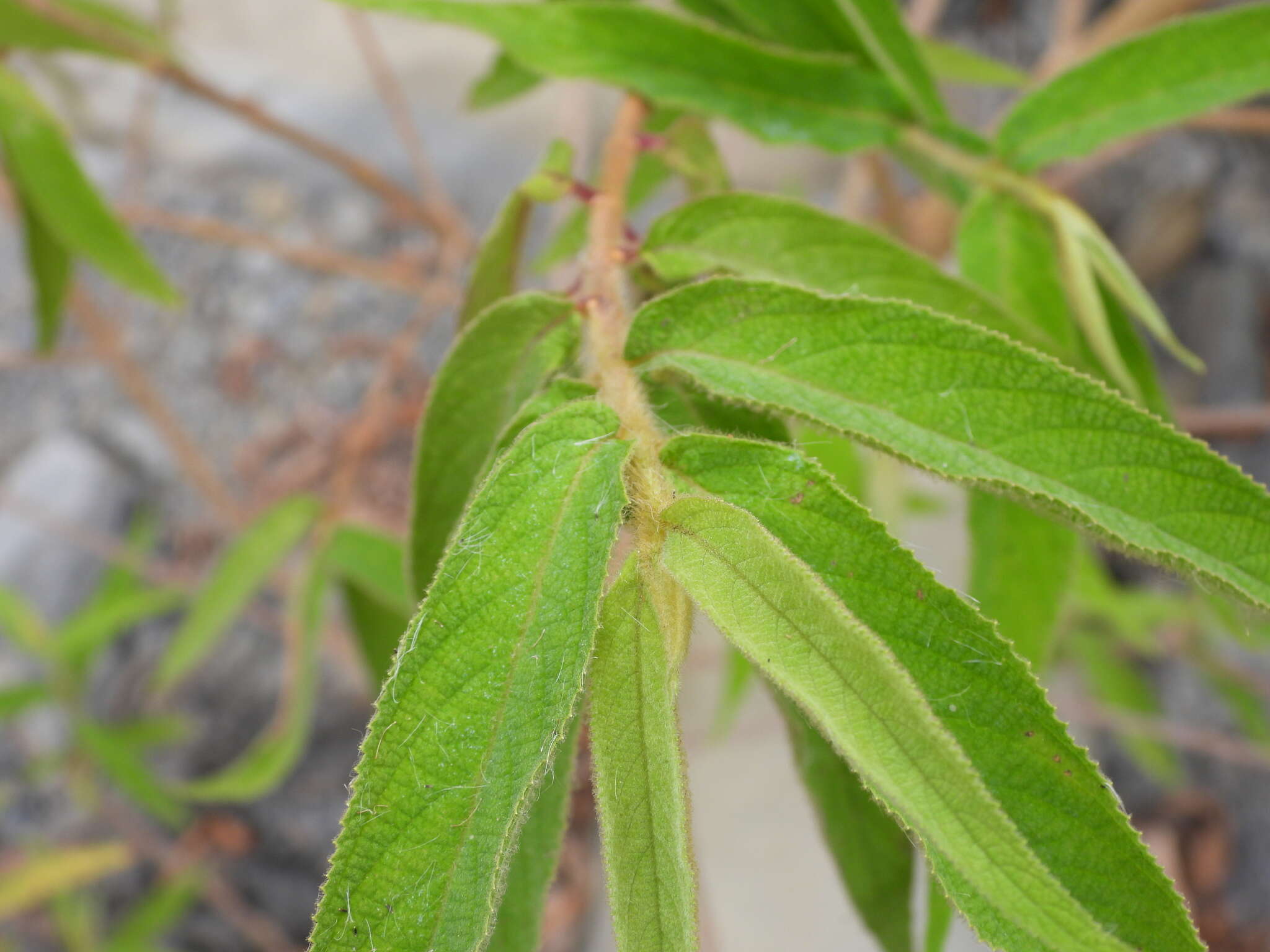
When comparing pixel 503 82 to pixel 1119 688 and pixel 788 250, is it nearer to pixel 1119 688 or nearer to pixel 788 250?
pixel 788 250

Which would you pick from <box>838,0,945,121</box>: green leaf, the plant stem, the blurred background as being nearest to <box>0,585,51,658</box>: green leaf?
the blurred background

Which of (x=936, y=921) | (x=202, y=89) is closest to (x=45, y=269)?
(x=202, y=89)

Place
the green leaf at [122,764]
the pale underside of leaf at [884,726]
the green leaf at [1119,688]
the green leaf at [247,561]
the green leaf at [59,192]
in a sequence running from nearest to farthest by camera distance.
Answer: the pale underside of leaf at [884,726]
the green leaf at [59,192]
the green leaf at [247,561]
the green leaf at [122,764]
the green leaf at [1119,688]

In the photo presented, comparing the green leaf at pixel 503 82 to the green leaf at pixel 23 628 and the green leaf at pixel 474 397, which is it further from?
the green leaf at pixel 23 628

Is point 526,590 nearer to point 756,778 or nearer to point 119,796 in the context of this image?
point 756,778

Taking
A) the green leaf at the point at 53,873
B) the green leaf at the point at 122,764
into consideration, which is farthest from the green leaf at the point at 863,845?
the green leaf at the point at 122,764
